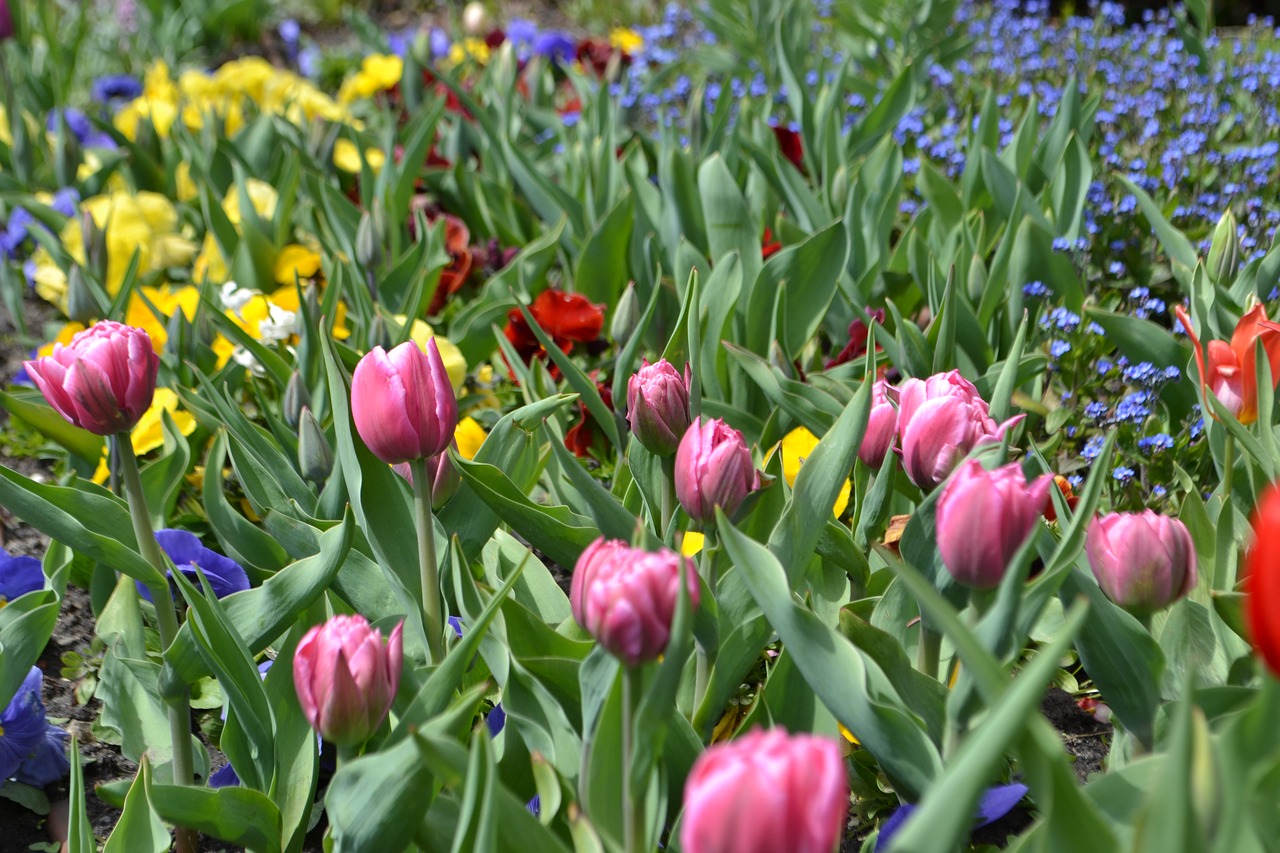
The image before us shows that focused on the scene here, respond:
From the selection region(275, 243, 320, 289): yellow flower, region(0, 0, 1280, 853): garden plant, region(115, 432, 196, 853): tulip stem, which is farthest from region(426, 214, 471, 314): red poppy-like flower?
region(115, 432, 196, 853): tulip stem

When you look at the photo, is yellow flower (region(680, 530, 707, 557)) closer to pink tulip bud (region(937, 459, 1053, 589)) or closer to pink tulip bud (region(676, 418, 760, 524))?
pink tulip bud (region(676, 418, 760, 524))

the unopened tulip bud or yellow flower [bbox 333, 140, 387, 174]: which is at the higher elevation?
the unopened tulip bud

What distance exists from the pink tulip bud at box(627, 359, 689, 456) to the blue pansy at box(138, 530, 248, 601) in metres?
0.51

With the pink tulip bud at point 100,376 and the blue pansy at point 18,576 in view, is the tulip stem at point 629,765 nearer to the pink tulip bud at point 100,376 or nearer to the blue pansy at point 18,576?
the pink tulip bud at point 100,376

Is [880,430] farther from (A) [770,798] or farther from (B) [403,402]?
(A) [770,798]

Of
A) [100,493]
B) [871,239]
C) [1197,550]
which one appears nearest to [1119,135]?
[871,239]

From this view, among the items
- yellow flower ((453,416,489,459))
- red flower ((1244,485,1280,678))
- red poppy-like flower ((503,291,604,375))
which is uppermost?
red flower ((1244,485,1280,678))

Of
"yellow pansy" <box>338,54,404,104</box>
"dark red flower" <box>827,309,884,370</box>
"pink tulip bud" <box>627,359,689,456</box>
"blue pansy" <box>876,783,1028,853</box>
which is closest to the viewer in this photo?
"blue pansy" <box>876,783,1028,853</box>

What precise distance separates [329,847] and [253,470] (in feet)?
1.63

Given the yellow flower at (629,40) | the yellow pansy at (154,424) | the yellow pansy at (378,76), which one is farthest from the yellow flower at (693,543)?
the yellow flower at (629,40)

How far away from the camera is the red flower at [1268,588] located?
0.48m

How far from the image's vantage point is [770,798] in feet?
1.61

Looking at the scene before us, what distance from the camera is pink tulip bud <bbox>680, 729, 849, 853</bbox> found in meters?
0.49

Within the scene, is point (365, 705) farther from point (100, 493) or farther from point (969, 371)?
point (969, 371)
